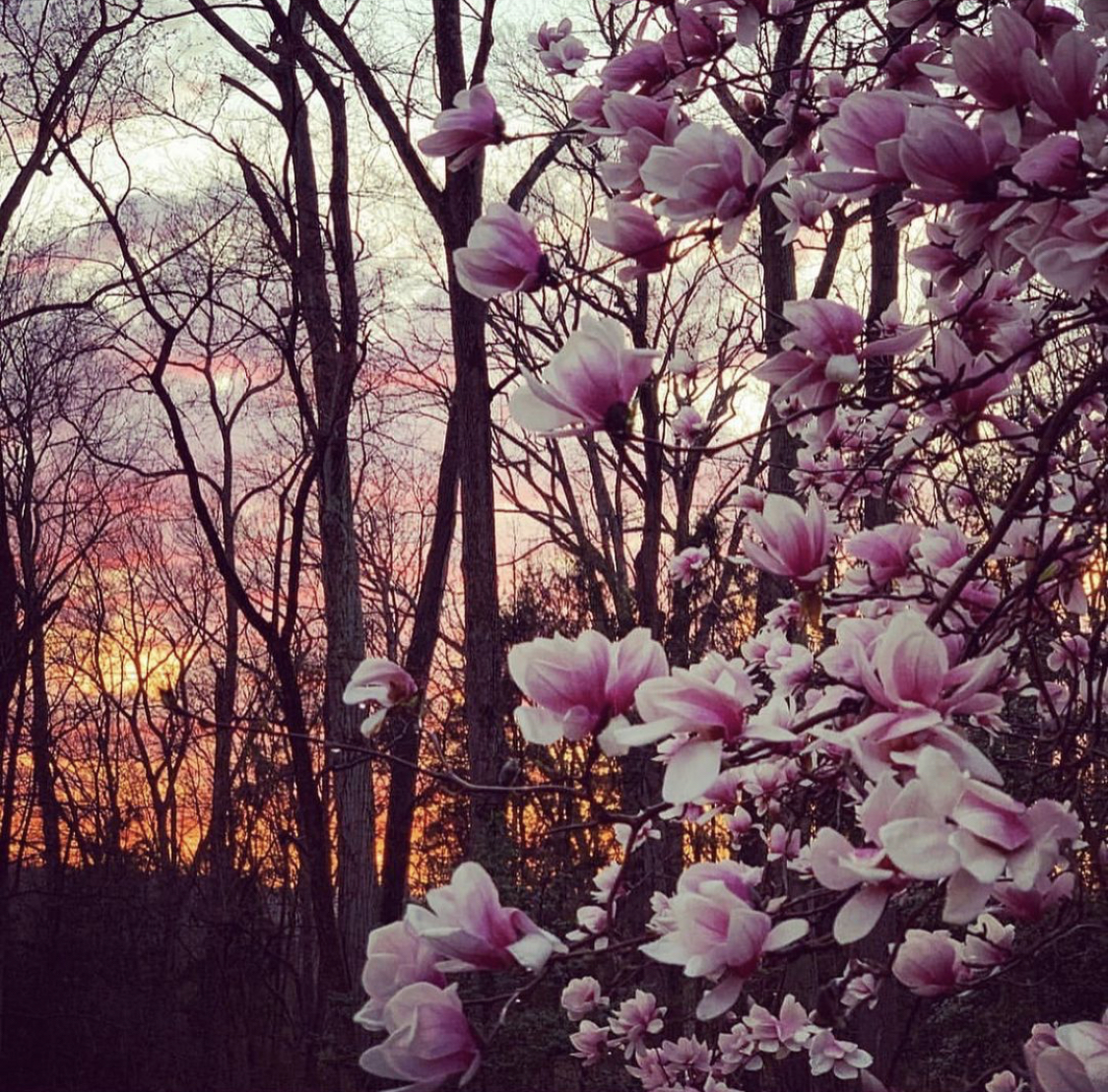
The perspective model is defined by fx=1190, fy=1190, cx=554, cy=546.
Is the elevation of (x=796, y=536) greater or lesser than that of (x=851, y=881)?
greater

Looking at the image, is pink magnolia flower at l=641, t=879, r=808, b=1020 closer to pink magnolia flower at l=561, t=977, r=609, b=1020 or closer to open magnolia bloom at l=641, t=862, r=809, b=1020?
open magnolia bloom at l=641, t=862, r=809, b=1020

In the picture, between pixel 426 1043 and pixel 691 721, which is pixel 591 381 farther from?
pixel 426 1043

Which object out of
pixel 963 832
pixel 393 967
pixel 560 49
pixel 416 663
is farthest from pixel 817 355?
pixel 416 663

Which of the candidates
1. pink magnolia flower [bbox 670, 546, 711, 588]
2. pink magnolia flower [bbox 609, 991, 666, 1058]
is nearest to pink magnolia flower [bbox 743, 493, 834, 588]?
pink magnolia flower [bbox 609, 991, 666, 1058]

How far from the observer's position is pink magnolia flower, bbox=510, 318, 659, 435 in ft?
2.86

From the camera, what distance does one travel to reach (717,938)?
2.56 feet

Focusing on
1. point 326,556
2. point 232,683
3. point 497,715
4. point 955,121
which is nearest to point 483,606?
point 497,715

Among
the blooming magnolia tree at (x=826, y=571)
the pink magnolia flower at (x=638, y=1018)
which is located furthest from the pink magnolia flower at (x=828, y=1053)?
the blooming magnolia tree at (x=826, y=571)

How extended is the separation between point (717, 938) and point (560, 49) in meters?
1.33

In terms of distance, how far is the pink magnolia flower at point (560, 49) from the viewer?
5.51 feet

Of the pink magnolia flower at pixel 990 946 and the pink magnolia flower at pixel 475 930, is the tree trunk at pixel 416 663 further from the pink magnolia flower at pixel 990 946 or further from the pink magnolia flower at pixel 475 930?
the pink magnolia flower at pixel 475 930

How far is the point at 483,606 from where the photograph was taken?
602 cm

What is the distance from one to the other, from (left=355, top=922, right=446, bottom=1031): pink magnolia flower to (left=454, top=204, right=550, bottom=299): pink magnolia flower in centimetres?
51

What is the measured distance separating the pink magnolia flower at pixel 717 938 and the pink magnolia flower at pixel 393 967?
0.48 ft
